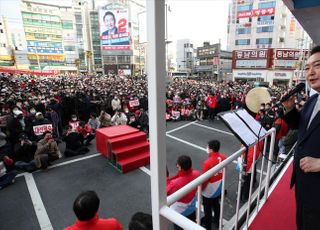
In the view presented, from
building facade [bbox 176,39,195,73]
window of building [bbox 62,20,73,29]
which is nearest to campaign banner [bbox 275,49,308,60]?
building facade [bbox 176,39,195,73]

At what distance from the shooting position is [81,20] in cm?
6359

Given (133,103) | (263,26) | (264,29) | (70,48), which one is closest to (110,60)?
(70,48)

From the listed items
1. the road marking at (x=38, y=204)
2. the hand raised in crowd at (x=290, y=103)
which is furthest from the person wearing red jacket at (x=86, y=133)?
the hand raised in crowd at (x=290, y=103)

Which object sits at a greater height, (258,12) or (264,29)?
(258,12)

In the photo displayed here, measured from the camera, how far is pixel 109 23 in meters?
19.4

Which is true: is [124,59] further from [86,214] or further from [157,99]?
[157,99]

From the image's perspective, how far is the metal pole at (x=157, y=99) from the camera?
2.90 feet

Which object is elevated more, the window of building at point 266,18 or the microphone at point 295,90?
the window of building at point 266,18

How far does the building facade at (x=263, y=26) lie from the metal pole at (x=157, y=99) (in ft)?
143

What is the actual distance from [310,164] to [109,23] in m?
21.5

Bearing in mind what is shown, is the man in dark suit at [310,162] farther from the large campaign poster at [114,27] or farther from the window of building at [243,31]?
the window of building at [243,31]

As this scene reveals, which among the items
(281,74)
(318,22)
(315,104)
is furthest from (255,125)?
(281,74)

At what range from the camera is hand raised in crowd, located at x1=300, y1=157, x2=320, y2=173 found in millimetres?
1305

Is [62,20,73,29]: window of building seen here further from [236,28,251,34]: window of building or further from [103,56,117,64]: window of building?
[236,28,251,34]: window of building
